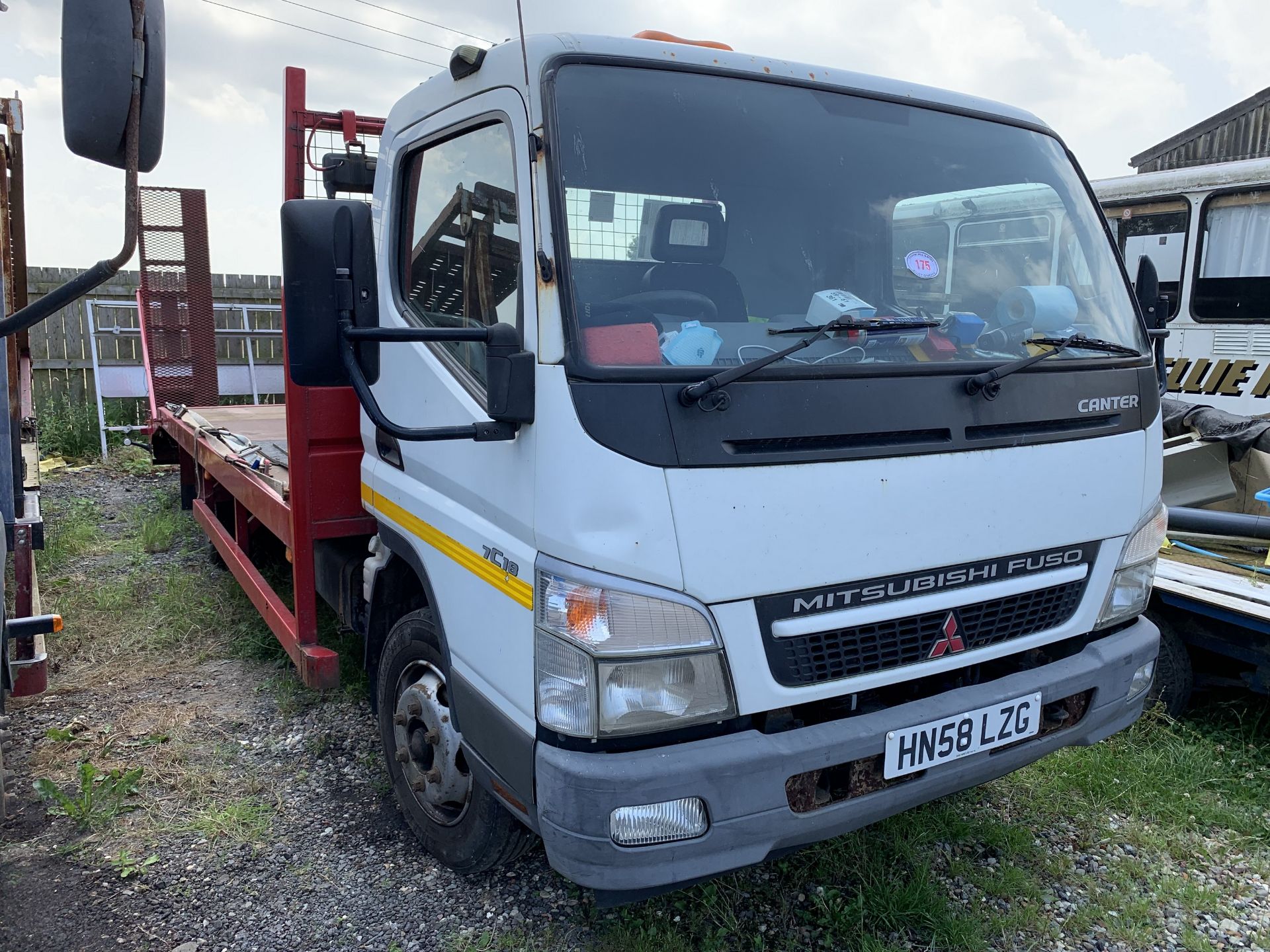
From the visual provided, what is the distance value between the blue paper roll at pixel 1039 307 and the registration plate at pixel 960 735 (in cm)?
103

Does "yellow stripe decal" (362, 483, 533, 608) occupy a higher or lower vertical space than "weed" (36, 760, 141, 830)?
higher

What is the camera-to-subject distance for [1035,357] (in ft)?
7.94

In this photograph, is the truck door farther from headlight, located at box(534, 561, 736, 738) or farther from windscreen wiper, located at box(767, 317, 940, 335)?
windscreen wiper, located at box(767, 317, 940, 335)

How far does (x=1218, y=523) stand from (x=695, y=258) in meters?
3.23

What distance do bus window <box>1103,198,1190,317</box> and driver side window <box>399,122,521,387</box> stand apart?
6124 mm

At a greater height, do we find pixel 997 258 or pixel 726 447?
pixel 997 258

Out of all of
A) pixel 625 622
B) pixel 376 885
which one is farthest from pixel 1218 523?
pixel 376 885

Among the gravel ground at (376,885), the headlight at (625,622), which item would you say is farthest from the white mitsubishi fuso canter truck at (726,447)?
the gravel ground at (376,885)

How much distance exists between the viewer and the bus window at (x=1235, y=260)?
677 centimetres

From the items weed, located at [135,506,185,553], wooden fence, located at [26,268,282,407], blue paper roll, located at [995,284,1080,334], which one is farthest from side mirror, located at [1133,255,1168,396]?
wooden fence, located at [26,268,282,407]

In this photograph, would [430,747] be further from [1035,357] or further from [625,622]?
[1035,357]

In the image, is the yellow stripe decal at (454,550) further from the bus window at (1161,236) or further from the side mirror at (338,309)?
the bus window at (1161,236)

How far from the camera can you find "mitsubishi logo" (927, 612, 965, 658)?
7.48 ft

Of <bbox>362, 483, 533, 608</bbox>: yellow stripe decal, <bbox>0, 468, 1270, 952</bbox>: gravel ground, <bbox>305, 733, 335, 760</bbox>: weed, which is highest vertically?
<bbox>362, 483, 533, 608</bbox>: yellow stripe decal
